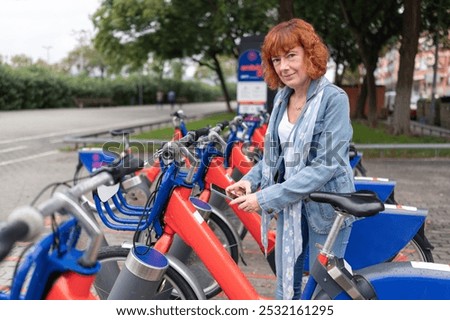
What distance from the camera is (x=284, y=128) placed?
2242mm

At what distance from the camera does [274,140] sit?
90.6 inches

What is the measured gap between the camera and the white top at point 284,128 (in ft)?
7.29

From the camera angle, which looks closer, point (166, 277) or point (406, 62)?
point (166, 277)

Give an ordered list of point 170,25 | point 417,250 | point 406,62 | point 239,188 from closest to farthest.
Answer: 1. point 239,188
2. point 417,250
3. point 406,62
4. point 170,25

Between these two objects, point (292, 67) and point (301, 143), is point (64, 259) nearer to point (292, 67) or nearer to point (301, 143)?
point (301, 143)

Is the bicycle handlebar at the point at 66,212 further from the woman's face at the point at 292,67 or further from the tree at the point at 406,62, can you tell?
the tree at the point at 406,62

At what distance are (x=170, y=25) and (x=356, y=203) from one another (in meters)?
21.7

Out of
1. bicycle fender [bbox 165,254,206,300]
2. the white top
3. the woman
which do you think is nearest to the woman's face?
the woman

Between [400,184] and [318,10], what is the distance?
40.0 ft

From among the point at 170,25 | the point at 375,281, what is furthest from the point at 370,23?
the point at 375,281

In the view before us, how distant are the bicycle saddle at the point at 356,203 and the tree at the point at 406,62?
12.2 meters

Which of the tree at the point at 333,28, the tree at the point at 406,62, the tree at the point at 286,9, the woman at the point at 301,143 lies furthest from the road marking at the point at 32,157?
the tree at the point at 333,28

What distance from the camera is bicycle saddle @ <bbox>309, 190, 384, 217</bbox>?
179 centimetres
